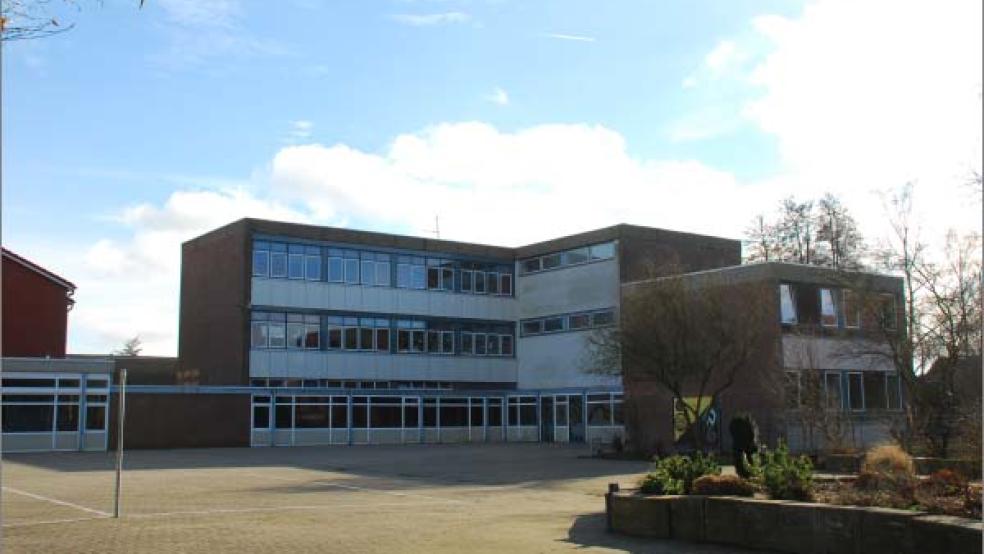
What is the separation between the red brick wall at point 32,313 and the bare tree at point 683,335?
90.2 feet

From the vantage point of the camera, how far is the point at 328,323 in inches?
1905

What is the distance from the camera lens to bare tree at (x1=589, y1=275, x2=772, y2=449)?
3225 cm

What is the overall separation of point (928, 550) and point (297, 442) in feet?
125

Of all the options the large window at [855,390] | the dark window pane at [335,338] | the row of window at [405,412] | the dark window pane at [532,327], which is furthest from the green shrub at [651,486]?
the dark window pane at [532,327]

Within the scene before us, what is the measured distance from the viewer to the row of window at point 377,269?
154 ft

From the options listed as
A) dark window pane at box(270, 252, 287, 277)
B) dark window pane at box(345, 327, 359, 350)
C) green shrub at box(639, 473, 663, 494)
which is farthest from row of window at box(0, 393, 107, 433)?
green shrub at box(639, 473, 663, 494)

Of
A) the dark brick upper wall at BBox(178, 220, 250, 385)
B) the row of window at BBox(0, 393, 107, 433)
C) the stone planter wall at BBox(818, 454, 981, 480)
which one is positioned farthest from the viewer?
the dark brick upper wall at BBox(178, 220, 250, 385)

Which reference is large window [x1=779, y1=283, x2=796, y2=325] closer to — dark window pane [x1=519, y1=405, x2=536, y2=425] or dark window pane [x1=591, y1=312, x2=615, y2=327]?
dark window pane [x1=591, y1=312, x2=615, y2=327]

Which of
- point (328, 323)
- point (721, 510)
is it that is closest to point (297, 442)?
point (328, 323)

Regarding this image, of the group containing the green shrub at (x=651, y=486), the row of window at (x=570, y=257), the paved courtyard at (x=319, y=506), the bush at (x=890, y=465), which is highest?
the row of window at (x=570, y=257)

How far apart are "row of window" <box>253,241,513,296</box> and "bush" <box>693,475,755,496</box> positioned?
1428 inches

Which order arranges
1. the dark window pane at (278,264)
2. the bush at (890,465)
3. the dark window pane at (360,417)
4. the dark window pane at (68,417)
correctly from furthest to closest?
the dark window pane at (360,417) → the dark window pane at (278,264) → the dark window pane at (68,417) → the bush at (890,465)

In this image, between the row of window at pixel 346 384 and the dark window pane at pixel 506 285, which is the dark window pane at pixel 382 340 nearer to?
the row of window at pixel 346 384

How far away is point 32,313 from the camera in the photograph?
151 feet
